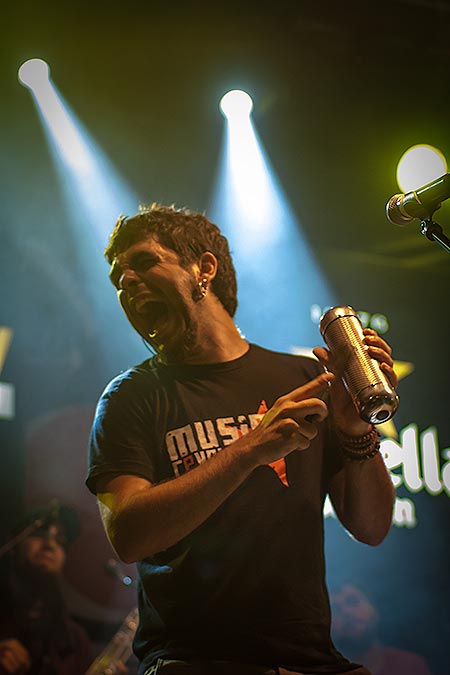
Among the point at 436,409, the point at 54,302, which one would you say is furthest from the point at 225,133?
the point at 436,409

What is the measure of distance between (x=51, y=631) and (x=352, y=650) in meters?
2.03

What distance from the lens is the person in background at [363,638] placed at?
4488 millimetres

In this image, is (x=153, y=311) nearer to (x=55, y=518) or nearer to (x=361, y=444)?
(x=361, y=444)

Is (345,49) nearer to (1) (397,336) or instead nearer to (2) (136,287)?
(1) (397,336)

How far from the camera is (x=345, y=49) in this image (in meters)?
4.58

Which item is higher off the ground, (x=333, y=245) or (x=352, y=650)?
(x=333, y=245)

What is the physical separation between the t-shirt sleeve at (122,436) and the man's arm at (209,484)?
0.41ft

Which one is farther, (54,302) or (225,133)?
(225,133)

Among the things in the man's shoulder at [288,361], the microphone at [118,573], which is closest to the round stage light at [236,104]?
the man's shoulder at [288,361]

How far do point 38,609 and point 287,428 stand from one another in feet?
10.2

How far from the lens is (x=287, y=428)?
4.97 feet

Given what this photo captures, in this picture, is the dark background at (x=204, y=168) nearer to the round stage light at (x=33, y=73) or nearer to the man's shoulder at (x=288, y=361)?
the round stage light at (x=33, y=73)

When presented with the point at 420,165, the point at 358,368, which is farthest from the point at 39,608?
the point at 420,165

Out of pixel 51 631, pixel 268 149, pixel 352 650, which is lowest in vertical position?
pixel 352 650
